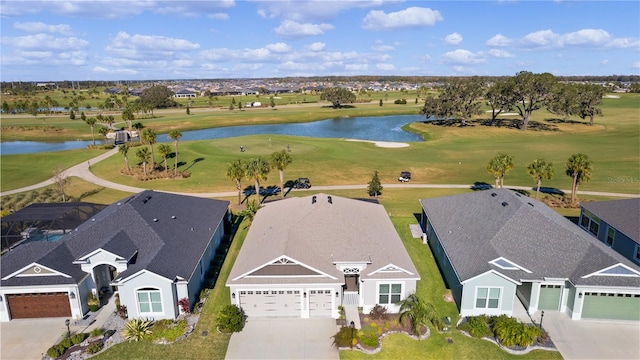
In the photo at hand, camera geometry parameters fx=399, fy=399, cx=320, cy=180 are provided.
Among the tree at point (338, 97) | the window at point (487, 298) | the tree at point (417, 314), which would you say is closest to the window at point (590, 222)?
the window at point (487, 298)

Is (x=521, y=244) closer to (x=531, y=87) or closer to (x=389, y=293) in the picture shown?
(x=389, y=293)

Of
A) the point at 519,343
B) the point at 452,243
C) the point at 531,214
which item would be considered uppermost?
the point at 531,214

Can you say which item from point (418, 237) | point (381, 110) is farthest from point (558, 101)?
point (418, 237)

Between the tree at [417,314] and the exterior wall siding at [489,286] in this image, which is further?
the exterior wall siding at [489,286]

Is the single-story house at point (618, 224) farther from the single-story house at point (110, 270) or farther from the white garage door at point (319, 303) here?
the single-story house at point (110, 270)

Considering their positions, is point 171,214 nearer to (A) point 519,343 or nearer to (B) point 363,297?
(B) point 363,297

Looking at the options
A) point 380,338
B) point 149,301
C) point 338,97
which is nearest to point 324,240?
point 380,338

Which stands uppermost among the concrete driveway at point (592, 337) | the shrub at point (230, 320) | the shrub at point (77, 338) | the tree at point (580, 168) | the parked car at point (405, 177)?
the tree at point (580, 168)

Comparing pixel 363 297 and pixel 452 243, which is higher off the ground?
pixel 452 243
